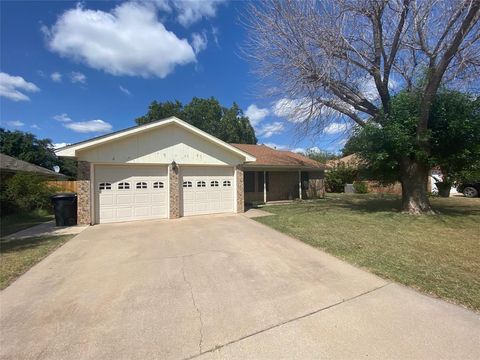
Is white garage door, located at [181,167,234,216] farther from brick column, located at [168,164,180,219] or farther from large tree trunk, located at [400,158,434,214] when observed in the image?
large tree trunk, located at [400,158,434,214]

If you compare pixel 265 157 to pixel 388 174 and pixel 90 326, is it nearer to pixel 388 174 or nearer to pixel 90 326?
pixel 388 174

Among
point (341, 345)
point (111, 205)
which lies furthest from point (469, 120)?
point (111, 205)

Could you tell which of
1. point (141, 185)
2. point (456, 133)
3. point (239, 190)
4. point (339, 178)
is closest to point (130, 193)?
point (141, 185)

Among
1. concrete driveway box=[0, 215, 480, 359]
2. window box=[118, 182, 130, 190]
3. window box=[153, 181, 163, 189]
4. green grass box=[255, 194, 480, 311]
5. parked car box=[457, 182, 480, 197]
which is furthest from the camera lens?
parked car box=[457, 182, 480, 197]

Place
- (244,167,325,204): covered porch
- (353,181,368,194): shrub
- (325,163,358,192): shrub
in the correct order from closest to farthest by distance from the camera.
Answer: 1. (244,167,325,204): covered porch
2. (353,181,368,194): shrub
3. (325,163,358,192): shrub

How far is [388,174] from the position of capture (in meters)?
11.7

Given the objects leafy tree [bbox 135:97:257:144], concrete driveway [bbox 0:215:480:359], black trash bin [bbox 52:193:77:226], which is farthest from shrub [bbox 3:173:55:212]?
leafy tree [bbox 135:97:257:144]

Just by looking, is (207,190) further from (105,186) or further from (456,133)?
(456,133)

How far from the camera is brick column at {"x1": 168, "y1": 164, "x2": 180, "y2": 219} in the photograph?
423 inches

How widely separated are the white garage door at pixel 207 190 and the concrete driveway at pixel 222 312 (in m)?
5.78

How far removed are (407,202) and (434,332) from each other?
9.42 metres

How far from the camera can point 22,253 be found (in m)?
6.10

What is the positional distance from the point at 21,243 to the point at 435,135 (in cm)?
1436

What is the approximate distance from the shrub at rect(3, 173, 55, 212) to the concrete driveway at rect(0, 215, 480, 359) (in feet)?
31.1
